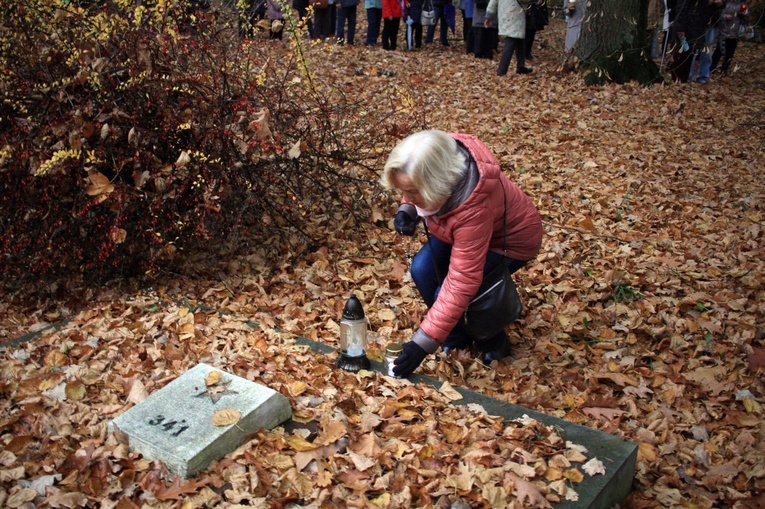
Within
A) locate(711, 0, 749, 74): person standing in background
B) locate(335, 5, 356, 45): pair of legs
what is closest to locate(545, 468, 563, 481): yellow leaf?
locate(711, 0, 749, 74): person standing in background

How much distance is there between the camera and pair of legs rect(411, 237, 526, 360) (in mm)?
3764

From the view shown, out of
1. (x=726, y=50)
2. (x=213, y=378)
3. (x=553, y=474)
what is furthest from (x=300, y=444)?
(x=726, y=50)

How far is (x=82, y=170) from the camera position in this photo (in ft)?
14.3

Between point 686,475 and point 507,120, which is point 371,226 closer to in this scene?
point 686,475

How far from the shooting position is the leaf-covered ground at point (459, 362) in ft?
8.85

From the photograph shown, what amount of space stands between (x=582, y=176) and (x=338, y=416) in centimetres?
486

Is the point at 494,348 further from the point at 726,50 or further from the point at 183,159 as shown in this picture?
the point at 726,50

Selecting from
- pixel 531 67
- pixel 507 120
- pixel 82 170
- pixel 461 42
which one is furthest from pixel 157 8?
pixel 461 42

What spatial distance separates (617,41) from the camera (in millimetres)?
10141

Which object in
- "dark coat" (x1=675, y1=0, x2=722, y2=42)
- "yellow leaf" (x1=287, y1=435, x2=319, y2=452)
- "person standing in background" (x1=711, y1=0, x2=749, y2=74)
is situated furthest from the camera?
"dark coat" (x1=675, y1=0, x2=722, y2=42)

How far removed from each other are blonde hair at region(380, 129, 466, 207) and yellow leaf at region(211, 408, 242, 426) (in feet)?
4.40

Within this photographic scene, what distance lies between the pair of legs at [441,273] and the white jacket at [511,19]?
783cm

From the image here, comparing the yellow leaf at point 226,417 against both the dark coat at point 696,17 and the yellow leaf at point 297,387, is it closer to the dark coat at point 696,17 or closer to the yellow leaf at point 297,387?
the yellow leaf at point 297,387

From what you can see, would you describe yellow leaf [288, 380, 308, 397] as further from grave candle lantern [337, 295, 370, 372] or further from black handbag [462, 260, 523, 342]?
black handbag [462, 260, 523, 342]
